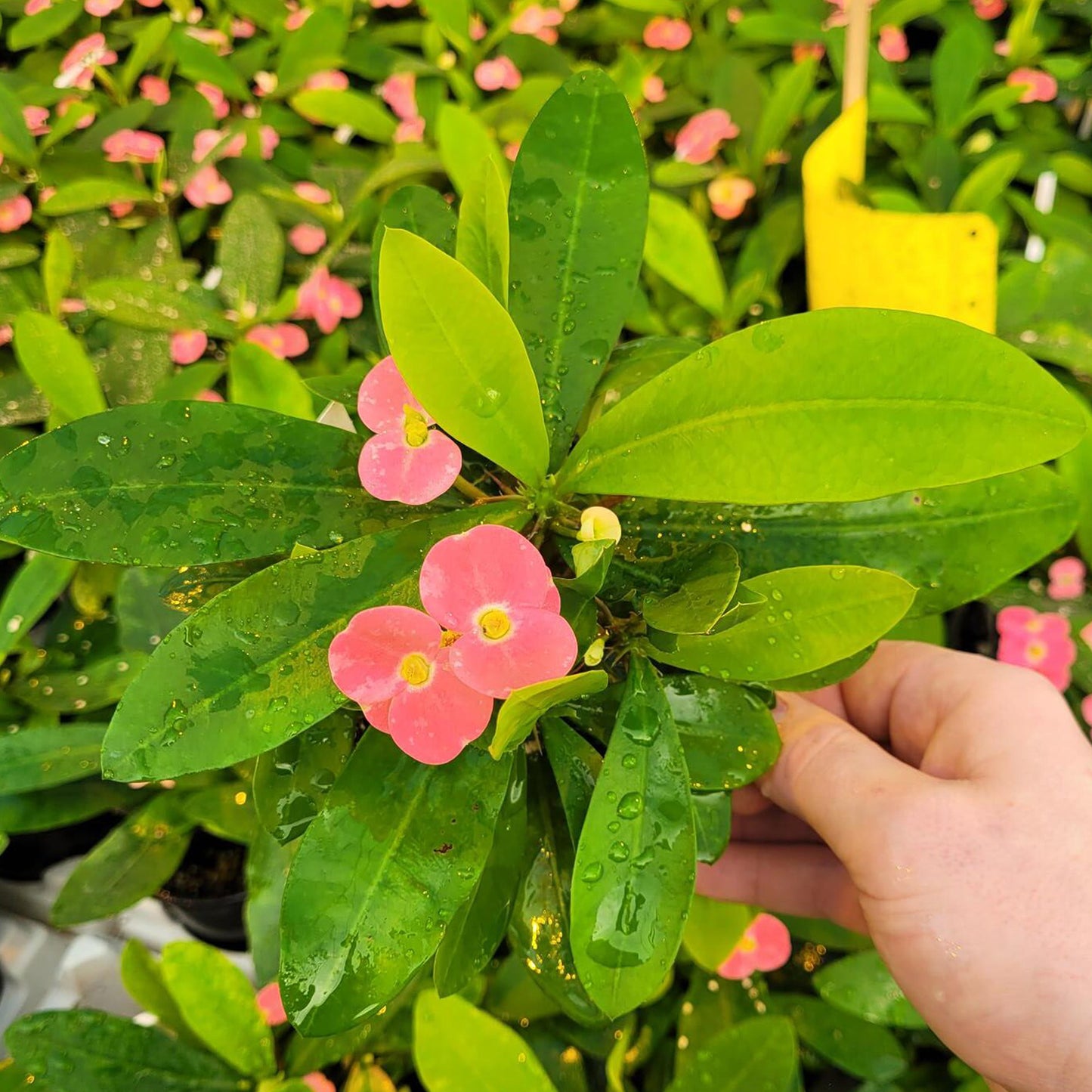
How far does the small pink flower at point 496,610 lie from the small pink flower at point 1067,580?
2.74 ft

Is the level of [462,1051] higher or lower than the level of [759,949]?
higher

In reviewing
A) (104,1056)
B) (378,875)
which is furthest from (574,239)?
(104,1056)

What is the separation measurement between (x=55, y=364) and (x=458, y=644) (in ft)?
2.28

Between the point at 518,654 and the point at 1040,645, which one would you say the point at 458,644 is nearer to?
the point at 518,654

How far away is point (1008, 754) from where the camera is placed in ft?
2.10

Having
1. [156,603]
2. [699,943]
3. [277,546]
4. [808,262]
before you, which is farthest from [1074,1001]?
[156,603]

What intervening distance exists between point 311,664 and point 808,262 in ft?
2.43

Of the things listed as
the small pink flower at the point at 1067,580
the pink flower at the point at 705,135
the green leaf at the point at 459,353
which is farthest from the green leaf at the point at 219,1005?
the pink flower at the point at 705,135

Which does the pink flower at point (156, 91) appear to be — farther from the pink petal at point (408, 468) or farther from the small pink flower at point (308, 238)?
the pink petal at point (408, 468)

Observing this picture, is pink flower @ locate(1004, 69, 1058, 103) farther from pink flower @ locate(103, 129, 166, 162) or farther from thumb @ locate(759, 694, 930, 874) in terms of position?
pink flower @ locate(103, 129, 166, 162)

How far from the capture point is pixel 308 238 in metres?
1.18

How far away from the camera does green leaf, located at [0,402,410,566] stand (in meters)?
0.46

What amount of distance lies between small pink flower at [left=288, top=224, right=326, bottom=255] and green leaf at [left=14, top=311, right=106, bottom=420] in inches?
14.8

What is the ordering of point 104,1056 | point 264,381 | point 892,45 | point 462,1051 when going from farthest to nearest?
point 892,45
point 264,381
point 104,1056
point 462,1051
